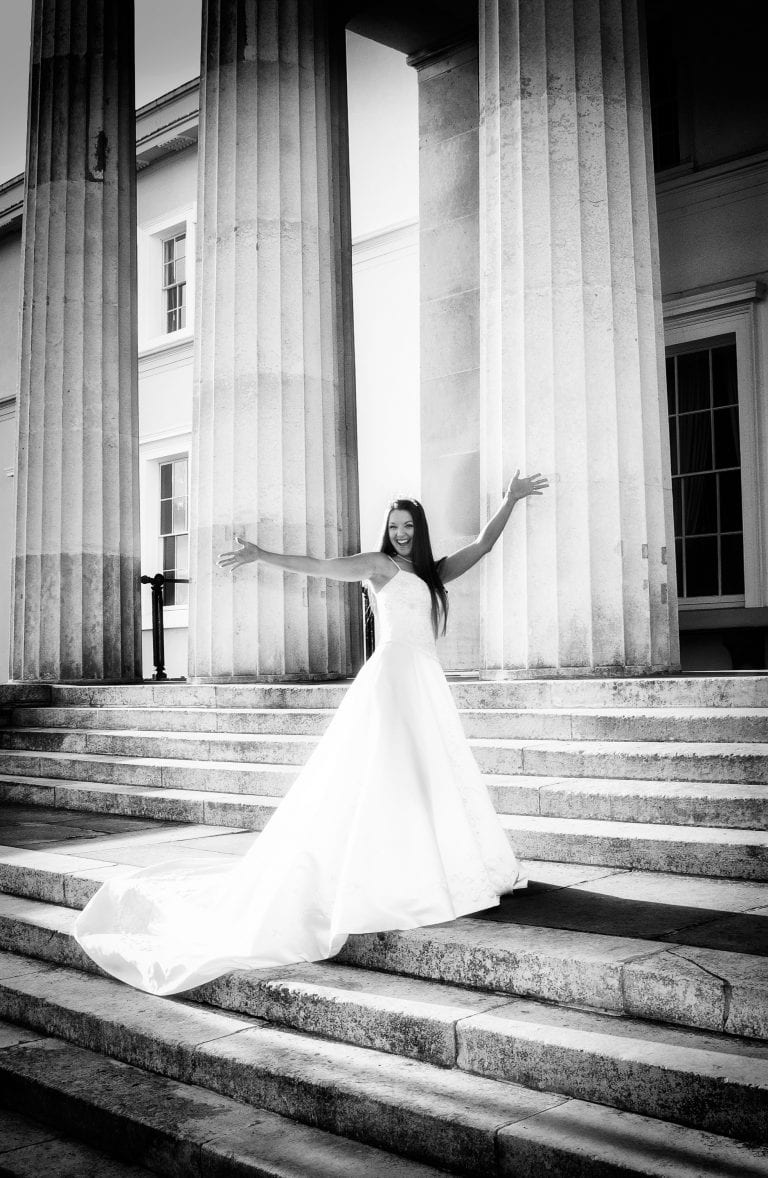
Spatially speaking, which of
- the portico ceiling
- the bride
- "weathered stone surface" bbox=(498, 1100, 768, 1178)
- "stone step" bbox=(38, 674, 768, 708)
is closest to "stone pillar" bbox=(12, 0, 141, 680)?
"stone step" bbox=(38, 674, 768, 708)

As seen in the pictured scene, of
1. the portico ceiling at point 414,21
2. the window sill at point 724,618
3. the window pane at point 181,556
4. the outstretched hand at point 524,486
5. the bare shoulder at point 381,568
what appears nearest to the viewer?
the bare shoulder at point 381,568

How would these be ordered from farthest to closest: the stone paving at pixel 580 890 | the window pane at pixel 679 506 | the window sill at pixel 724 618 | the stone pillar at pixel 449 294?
the stone pillar at pixel 449 294
the window pane at pixel 679 506
the window sill at pixel 724 618
the stone paving at pixel 580 890

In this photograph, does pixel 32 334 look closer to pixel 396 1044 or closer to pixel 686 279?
pixel 686 279

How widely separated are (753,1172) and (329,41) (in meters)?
10.5

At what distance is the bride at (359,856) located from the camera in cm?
442

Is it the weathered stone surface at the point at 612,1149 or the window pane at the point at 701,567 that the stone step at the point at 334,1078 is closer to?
the weathered stone surface at the point at 612,1149

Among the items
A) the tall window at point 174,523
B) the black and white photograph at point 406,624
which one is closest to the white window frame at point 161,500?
the tall window at point 174,523

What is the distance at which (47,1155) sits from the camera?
371 centimetres

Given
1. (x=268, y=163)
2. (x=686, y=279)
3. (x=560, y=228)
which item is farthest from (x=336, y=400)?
(x=686, y=279)

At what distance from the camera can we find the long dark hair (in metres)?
5.42

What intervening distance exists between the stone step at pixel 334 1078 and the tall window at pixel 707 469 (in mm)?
8613

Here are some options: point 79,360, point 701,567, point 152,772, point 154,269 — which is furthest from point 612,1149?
point 154,269

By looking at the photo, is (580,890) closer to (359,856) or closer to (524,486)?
(359,856)

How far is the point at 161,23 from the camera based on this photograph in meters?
18.5
